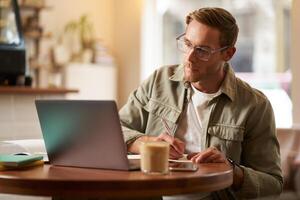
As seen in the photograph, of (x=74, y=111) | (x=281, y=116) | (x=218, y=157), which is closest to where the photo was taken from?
(x=74, y=111)

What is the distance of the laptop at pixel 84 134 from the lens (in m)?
1.33

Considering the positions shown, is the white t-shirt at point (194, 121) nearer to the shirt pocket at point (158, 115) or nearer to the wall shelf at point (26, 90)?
the shirt pocket at point (158, 115)

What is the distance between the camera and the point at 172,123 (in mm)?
1918

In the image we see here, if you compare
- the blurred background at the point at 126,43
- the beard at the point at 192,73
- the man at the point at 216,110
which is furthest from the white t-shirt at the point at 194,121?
the blurred background at the point at 126,43

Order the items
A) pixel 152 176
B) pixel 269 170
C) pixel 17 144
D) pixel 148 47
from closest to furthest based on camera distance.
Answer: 1. pixel 152 176
2. pixel 269 170
3. pixel 17 144
4. pixel 148 47

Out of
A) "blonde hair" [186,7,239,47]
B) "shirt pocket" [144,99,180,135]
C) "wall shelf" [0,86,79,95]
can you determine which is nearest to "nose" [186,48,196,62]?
"blonde hair" [186,7,239,47]

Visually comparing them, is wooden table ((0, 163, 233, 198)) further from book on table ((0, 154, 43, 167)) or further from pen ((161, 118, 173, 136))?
pen ((161, 118, 173, 136))

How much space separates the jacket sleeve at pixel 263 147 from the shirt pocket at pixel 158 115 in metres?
0.27

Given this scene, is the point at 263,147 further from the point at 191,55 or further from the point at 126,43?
the point at 126,43

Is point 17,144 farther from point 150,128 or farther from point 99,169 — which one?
point 99,169

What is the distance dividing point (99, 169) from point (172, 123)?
1.92 ft

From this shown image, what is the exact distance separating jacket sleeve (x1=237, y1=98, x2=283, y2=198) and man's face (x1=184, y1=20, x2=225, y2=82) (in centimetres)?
23

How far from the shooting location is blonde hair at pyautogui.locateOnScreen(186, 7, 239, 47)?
181 cm

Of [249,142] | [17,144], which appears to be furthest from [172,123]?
[17,144]
